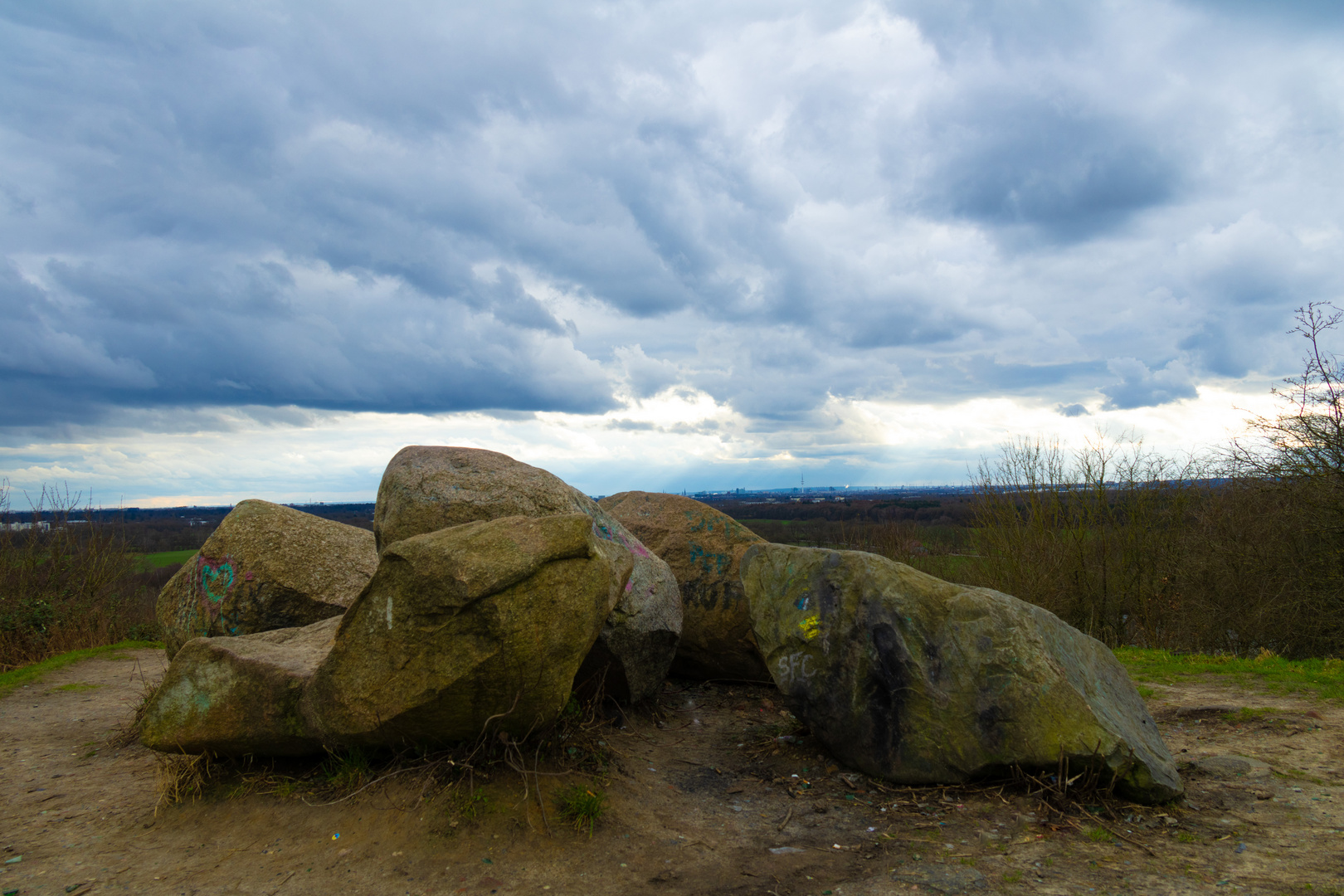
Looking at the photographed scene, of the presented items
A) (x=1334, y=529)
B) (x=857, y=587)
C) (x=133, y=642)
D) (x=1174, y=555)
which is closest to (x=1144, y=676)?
(x=1334, y=529)

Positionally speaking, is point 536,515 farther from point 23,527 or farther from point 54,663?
point 23,527

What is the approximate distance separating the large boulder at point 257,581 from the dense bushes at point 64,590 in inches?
330

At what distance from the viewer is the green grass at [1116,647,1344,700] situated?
9.02 meters

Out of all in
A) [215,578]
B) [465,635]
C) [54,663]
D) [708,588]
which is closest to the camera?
[465,635]

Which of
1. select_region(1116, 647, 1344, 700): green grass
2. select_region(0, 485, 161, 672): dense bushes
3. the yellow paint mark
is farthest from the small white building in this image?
select_region(1116, 647, 1344, 700): green grass

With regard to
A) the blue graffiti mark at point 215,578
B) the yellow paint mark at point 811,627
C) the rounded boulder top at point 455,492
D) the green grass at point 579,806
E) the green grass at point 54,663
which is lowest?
the green grass at point 54,663

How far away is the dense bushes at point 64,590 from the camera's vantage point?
13.9m

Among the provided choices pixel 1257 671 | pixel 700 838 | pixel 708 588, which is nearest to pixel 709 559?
pixel 708 588

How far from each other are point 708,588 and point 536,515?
9.80ft

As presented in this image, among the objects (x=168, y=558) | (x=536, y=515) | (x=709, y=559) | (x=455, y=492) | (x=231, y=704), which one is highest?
(x=455, y=492)

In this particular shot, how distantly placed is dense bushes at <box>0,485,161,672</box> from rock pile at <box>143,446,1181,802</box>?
9.21m

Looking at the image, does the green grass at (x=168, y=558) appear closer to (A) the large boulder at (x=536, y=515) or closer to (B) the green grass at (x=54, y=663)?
(B) the green grass at (x=54, y=663)

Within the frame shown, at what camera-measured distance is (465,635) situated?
472 centimetres

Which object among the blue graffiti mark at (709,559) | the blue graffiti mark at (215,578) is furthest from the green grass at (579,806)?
the blue graffiti mark at (215,578)
